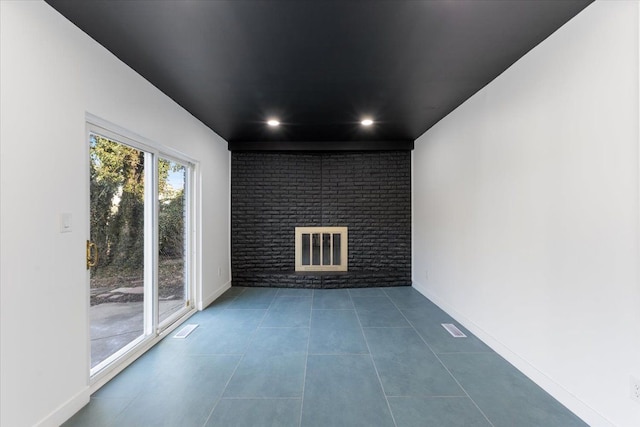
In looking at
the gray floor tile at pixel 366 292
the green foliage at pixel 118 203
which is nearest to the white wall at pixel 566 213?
the gray floor tile at pixel 366 292

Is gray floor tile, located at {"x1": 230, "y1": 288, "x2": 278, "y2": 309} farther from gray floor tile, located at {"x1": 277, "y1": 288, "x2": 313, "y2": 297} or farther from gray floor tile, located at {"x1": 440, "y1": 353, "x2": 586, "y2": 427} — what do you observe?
gray floor tile, located at {"x1": 440, "y1": 353, "x2": 586, "y2": 427}

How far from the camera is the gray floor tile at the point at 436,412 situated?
1.66 metres

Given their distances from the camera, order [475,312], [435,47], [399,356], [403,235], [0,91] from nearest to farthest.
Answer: [0,91] → [435,47] → [399,356] → [475,312] → [403,235]

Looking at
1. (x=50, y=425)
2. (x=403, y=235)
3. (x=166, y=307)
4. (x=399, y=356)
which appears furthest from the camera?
(x=403, y=235)

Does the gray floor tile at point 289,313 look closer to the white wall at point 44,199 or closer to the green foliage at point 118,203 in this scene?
the green foliage at point 118,203

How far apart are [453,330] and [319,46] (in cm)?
290

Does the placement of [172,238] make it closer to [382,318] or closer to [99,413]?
[99,413]

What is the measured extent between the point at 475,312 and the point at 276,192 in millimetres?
3319

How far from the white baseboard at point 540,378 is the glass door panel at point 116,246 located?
3.15 metres

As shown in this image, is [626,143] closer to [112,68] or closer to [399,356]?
[399,356]

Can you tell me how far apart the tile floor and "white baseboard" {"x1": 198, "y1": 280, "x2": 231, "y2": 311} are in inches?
12.6

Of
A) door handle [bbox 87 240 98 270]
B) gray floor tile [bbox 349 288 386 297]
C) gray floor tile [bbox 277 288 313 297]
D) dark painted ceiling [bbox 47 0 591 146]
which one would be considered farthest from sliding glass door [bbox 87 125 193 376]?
gray floor tile [bbox 349 288 386 297]

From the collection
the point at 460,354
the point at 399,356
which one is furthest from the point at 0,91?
the point at 460,354

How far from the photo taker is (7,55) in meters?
1.37
